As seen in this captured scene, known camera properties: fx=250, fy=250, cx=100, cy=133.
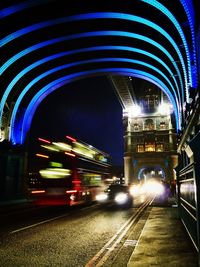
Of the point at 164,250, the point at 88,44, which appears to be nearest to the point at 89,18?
the point at 88,44

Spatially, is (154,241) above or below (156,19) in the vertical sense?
below

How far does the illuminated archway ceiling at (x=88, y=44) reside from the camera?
2044cm

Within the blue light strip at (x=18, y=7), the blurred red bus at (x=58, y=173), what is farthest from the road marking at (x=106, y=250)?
the blue light strip at (x=18, y=7)

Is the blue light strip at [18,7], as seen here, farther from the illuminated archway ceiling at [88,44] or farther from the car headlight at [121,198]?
the car headlight at [121,198]

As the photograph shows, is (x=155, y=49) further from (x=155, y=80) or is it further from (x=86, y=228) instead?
Answer: (x=86, y=228)

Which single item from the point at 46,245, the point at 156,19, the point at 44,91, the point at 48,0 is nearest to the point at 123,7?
the point at 156,19

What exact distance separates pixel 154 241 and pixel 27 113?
27.7 m

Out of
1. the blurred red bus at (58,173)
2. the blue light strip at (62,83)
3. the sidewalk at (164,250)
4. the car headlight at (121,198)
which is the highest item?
the blue light strip at (62,83)

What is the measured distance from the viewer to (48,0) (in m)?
20.0

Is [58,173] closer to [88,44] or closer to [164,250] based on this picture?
[164,250]

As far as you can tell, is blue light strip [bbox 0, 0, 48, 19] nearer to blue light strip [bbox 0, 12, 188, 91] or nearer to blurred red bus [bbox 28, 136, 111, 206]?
blue light strip [bbox 0, 12, 188, 91]

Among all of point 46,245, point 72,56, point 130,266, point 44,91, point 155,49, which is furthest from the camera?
point 44,91

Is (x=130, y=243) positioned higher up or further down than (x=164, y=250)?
further down

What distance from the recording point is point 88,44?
28391mm
